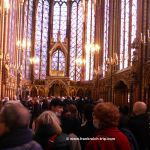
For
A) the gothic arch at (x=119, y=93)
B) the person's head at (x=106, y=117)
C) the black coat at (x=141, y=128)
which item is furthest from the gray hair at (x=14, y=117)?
the gothic arch at (x=119, y=93)

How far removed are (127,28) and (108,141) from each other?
27.8 metres

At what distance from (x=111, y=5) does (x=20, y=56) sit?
1439cm

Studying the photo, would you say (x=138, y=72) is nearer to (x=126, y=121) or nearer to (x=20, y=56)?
(x=126, y=121)

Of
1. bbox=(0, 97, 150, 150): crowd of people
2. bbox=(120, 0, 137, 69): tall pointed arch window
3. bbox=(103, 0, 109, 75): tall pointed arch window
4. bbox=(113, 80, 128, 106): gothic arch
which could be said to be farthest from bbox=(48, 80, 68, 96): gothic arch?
bbox=(0, 97, 150, 150): crowd of people

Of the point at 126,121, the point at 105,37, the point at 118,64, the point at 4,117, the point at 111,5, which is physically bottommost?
the point at 126,121

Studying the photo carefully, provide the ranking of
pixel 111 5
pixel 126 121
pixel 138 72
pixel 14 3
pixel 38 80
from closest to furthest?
pixel 126 121
pixel 138 72
pixel 111 5
pixel 14 3
pixel 38 80

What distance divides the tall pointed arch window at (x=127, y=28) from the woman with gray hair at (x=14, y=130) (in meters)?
25.7

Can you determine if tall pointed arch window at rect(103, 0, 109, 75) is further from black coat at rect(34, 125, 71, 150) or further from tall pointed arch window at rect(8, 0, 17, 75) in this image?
black coat at rect(34, 125, 71, 150)

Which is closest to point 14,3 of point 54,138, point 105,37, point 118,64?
point 105,37

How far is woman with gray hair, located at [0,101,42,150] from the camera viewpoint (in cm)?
287

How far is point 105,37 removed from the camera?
41000mm

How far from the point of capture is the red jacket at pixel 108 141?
12.6 feet

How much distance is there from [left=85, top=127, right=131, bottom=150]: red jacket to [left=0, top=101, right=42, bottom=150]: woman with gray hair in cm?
99

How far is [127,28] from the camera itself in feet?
102
